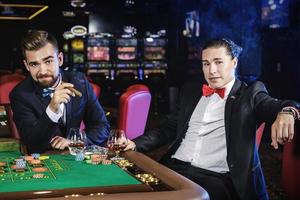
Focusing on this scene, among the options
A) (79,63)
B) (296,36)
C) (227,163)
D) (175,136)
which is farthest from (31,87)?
(79,63)

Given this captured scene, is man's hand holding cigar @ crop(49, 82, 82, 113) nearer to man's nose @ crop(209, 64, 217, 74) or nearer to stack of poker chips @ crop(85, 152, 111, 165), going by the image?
stack of poker chips @ crop(85, 152, 111, 165)

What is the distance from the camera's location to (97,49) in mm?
11891

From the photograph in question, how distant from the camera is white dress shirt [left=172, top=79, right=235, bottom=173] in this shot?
98.5 inches

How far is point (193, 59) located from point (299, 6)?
496cm

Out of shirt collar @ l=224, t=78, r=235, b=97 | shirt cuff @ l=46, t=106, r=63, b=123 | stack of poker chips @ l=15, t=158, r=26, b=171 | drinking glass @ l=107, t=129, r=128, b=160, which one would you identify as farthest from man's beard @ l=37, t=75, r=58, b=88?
shirt collar @ l=224, t=78, r=235, b=97

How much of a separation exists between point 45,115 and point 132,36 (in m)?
9.80

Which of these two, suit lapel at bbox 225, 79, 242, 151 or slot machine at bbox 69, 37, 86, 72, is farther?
slot machine at bbox 69, 37, 86, 72

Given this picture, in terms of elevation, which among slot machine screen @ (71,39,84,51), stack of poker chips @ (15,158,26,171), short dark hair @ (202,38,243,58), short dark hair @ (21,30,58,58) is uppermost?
slot machine screen @ (71,39,84,51)

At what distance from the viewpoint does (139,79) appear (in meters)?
11.2

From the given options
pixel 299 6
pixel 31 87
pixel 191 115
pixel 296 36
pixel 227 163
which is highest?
pixel 299 6

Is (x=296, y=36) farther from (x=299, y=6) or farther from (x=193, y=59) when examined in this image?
(x=193, y=59)

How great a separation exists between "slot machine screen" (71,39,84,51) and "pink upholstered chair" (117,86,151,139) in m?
8.16

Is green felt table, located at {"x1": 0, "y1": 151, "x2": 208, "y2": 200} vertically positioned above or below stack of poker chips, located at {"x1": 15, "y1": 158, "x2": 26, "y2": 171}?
below

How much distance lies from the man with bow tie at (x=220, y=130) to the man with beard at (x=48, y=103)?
1.33ft
